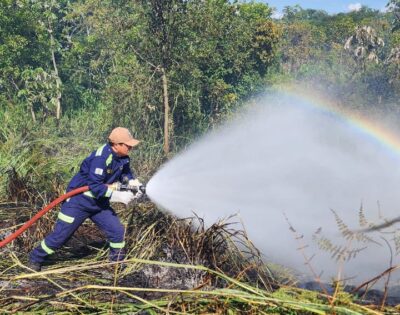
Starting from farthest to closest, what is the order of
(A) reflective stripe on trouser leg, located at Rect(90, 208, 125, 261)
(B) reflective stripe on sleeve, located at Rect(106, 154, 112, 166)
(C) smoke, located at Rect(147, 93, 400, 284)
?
(C) smoke, located at Rect(147, 93, 400, 284)
(A) reflective stripe on trouser leg, located at Rect(90, 208, 125, 261)
(B) reflective stripe on sleeve, located at Rect(106, 154, 112, 166)

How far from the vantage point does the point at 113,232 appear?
4.98m

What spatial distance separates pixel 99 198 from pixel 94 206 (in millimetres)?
99

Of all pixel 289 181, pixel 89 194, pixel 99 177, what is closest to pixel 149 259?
pixel 89 194

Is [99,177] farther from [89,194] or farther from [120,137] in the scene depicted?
[120,137]

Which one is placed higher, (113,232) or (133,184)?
(133,184)

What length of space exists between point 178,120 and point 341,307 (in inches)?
448

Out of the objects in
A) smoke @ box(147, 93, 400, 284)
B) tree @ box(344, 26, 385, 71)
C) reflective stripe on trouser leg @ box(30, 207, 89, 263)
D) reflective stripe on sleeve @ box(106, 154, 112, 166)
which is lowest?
smoke @ box(147, 93, 400, 284)

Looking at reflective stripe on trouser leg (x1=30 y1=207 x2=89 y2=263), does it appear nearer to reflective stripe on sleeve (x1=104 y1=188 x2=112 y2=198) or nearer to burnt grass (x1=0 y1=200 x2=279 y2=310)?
burnt grass (x1=0 y1=200 x2=279 y2=310)

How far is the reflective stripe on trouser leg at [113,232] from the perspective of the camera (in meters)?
4.98

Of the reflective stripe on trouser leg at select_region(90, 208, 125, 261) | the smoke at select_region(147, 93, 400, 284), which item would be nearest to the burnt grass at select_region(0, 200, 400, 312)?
the reflective stripe on trouser leg at select_region(90, 208, 125, 261)

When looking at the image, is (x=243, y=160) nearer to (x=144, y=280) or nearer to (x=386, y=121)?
(x=144, y=280)

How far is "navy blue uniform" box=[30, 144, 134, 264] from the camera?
187 inches

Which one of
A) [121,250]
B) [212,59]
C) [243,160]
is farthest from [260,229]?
[212,59]

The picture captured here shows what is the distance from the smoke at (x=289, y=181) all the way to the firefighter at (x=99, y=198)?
49 cm
